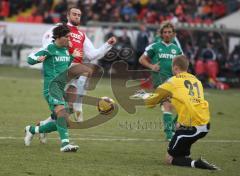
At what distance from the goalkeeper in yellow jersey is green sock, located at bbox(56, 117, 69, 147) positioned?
1623 millimetres

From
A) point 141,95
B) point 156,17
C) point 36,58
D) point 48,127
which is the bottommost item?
point 48,127

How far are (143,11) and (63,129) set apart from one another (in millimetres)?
24021

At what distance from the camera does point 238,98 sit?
2466 cm

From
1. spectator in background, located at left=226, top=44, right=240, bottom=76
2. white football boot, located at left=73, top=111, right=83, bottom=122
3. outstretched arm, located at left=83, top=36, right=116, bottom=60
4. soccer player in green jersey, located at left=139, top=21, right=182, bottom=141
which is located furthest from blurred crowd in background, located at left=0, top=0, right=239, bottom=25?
soccer player in green jersey, located at left=139, top=21, right=182, bottom=141

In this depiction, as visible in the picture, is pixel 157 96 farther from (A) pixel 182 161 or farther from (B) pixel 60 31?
(B) pixel 60 31

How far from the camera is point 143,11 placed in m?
35.6

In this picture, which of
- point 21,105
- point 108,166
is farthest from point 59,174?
Answer: point 21,105

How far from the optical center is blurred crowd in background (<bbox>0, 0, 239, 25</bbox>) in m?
33.8

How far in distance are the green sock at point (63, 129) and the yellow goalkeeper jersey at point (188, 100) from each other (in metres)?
1.85

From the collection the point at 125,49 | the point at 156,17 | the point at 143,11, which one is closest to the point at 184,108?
the point at 125,49

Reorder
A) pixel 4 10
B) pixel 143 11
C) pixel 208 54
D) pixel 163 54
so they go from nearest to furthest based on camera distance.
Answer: pixel 163 54, pixel 208 54, pixel 143 11, pixel 4 10

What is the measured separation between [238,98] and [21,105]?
8167 mm

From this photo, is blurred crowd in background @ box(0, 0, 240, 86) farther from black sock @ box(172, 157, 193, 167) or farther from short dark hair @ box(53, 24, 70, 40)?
black sock @ box(172, 157, 193, 167)

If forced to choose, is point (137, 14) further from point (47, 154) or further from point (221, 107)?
point (47, 154)
